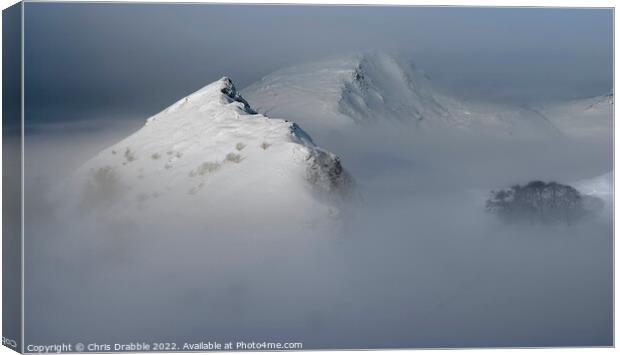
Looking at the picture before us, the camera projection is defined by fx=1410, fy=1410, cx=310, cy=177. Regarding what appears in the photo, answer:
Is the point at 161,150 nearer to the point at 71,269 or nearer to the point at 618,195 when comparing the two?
the point at 71,269

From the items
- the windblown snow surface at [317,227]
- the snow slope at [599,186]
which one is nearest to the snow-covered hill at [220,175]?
the windblown snow surface at [317,227]

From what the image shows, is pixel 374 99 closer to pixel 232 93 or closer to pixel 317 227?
pixel 232 93

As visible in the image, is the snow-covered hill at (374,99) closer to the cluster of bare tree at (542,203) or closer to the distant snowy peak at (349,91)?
the distant snowy peak at (349,91)

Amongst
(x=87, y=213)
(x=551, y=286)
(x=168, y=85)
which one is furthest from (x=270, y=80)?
(x=551, y=286)

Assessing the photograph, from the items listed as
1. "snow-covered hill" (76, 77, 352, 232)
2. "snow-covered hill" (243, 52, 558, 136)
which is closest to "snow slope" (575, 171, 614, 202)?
"snow-covered hill" (243, 52, 558, 136)

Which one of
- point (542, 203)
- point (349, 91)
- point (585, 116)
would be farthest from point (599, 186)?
point (349, 91)

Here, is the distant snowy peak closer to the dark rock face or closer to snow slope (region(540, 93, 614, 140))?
the dark rock face

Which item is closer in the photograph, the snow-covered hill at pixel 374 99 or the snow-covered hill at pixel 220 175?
the snow-covered hill at pixel 220 175
